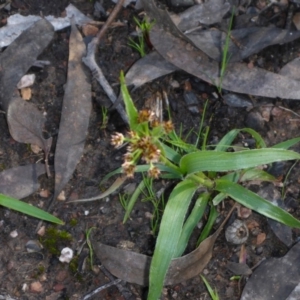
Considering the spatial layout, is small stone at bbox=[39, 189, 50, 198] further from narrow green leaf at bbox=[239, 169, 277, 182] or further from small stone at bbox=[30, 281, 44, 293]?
narrow green leaf at bbox=[239, 169, 277, 182]

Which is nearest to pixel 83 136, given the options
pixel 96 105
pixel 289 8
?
pixel 96 105

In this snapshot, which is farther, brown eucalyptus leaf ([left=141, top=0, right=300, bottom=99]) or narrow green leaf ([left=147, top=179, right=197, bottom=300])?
brown eucalyptus leaf ([left=141, top=0, right=300, bottom=99])

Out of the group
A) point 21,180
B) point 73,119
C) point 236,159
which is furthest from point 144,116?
point 21,180

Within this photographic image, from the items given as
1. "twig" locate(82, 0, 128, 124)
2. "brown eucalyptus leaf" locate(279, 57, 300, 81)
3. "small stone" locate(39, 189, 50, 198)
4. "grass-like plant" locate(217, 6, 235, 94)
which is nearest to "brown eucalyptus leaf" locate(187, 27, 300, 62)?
"grass-like plant" locate(217, 6, 235, 94)

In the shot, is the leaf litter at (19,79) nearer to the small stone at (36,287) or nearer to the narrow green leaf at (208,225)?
the small stone at (36,287)

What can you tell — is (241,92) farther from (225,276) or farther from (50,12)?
(50,12)

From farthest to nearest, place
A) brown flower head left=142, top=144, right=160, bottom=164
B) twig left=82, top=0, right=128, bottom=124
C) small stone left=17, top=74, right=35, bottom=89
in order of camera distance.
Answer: small stone left=17, top=74, right=35, bottom=89 < twig left=82, top=0, right=128, bottom=124 < brown flower head left=142, top=144, right=160, bottom=164

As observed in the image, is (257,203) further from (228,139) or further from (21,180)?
(21,180)
